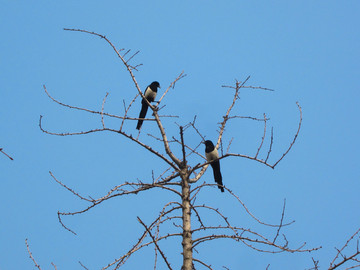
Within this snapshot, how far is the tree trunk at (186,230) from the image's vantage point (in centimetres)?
A: 398

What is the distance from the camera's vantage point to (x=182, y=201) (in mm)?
4258

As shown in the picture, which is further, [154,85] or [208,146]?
[154,85]

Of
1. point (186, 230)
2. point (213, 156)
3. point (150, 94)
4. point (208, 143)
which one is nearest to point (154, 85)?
point (150, 94)

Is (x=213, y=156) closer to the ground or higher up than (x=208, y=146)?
closer to the ground

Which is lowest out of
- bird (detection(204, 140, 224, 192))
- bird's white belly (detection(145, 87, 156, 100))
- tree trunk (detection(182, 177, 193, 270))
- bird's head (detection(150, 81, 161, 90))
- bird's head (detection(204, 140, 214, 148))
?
tree trunk (detection(182, 177, 193, 270))

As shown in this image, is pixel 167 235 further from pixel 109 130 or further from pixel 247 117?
pixel 247 117

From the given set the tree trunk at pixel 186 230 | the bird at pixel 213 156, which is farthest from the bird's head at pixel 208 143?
the tree trunk at pixel 186 230

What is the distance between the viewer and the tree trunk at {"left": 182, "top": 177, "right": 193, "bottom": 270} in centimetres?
398

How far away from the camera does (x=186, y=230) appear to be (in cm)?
408

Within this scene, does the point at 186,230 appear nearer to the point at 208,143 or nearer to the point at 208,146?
the point at 208,146

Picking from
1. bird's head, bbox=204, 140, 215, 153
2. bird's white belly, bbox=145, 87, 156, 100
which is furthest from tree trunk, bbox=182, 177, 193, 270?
bird's white belly, bbox=145, 87, 156, 100

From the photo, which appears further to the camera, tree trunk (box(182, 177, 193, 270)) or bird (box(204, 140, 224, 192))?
bird (box(204, 140, 224, 192))

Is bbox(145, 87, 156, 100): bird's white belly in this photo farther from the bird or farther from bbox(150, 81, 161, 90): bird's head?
the bird

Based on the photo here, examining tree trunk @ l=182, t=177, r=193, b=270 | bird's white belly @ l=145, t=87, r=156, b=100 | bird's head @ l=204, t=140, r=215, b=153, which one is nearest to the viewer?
tree trunk @ l=182, t=177, r=193, b=270
